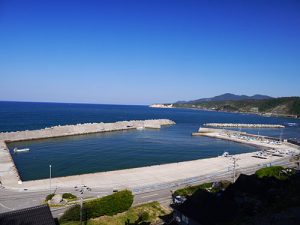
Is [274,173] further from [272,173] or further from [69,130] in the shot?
[69,130]

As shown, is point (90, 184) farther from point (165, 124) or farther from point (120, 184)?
point (165, 124)

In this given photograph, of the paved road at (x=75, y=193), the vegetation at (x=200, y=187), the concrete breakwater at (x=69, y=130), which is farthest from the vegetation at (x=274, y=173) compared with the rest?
the concrete breakwater at (x=69, y=130)

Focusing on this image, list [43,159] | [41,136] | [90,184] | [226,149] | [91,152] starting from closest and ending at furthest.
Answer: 1. [90,184]
2. [43,159]
3. [91,152]
4. [226,149]
5. [41,136]

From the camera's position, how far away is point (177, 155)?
77.8 metres

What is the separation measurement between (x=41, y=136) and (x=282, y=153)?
7259cm

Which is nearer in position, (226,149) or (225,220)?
(225,220)

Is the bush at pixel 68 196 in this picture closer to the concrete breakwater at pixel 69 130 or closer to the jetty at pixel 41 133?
the jetty at pixel 41 133

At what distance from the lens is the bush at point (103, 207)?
99.5 ft

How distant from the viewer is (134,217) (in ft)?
104

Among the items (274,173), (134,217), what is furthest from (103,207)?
(274,173)

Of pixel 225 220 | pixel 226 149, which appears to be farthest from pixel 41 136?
pixel 225 220

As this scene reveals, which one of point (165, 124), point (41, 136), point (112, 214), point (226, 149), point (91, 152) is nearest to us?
point (112, 214)

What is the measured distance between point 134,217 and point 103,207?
133 inches

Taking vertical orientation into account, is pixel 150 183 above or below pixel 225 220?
below
